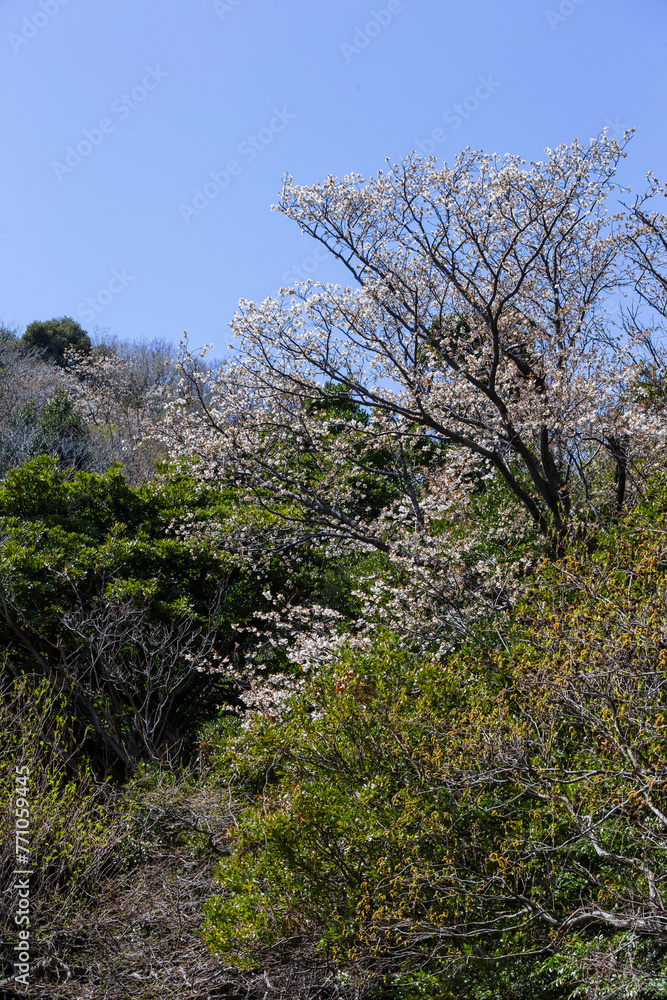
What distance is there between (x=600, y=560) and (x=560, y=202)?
504 cm

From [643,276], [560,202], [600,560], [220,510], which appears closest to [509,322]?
[560,202]

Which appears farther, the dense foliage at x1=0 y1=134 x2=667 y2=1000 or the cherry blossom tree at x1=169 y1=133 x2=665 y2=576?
the cherry blossom tree at x1=169 y1=133 x2=665 y2=576

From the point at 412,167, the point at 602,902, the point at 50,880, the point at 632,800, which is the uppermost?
the point at 412,167

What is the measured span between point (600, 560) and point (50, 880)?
5.67 meters

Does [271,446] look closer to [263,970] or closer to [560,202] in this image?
[560,202]

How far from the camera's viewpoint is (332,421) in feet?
31.1

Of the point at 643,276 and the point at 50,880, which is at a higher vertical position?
the point at 643,276

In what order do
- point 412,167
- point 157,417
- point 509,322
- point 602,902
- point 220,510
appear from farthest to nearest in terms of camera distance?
1. point 157,417
2. point 220,510
3. point 509,322
4. point 412,167
5. point 602,902

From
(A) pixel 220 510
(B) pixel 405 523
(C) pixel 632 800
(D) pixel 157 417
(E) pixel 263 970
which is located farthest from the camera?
(D) pixel 157 417

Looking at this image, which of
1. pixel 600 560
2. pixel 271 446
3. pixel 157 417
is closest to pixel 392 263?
pixel 271 446

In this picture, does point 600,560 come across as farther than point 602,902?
Yes

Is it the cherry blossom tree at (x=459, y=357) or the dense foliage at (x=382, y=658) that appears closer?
the dense foliage at (x=382, y=658)

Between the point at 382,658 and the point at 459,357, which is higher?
the point at 459,357

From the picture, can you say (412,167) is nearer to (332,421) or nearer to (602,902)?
(332,421)
